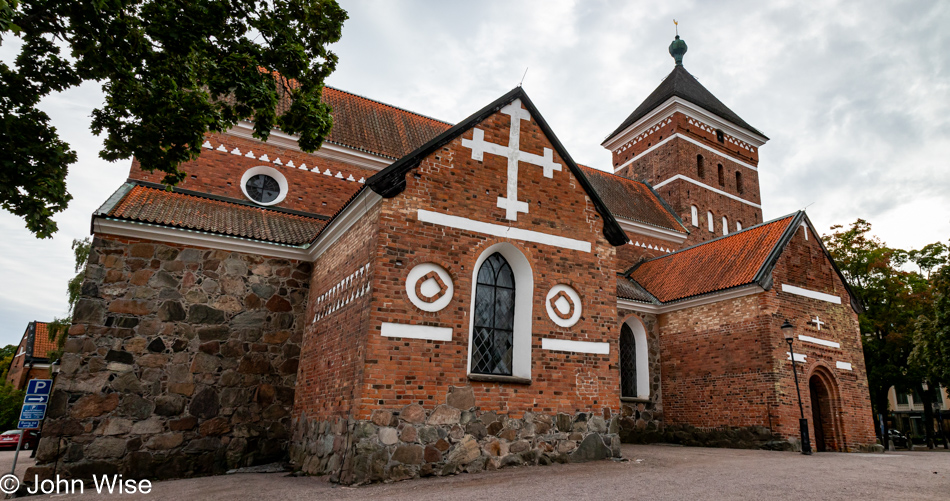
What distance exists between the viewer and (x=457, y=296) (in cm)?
867

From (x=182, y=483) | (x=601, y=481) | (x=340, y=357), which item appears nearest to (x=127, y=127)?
(x=340, y=357)

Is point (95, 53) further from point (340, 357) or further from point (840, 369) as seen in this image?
point (840, 369)

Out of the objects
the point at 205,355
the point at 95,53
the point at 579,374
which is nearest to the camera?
the point at 95,53

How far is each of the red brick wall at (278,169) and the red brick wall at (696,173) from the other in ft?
49.2

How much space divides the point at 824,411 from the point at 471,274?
11.0m

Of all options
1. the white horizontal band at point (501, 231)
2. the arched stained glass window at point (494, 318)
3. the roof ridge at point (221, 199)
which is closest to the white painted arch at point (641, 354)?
the white horizontal band at point (501, 231)

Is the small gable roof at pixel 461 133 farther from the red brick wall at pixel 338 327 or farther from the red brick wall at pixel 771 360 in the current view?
the red brick wall at pixel 771 360

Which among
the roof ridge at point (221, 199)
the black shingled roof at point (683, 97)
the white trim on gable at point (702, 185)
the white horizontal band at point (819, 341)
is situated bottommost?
the white horizontal band at point (819, 341)

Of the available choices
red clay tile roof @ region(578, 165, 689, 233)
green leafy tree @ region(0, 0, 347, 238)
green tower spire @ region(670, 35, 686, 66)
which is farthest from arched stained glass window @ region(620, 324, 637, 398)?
green tower spire @ region(670, 35, 686, 66)

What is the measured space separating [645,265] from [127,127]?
16271mm

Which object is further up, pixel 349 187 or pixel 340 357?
pixel 349 187

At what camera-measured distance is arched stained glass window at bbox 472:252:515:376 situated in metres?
8.98

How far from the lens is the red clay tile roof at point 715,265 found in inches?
554

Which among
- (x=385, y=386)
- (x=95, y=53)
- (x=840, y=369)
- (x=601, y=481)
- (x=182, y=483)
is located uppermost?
(x=95, y=53)
